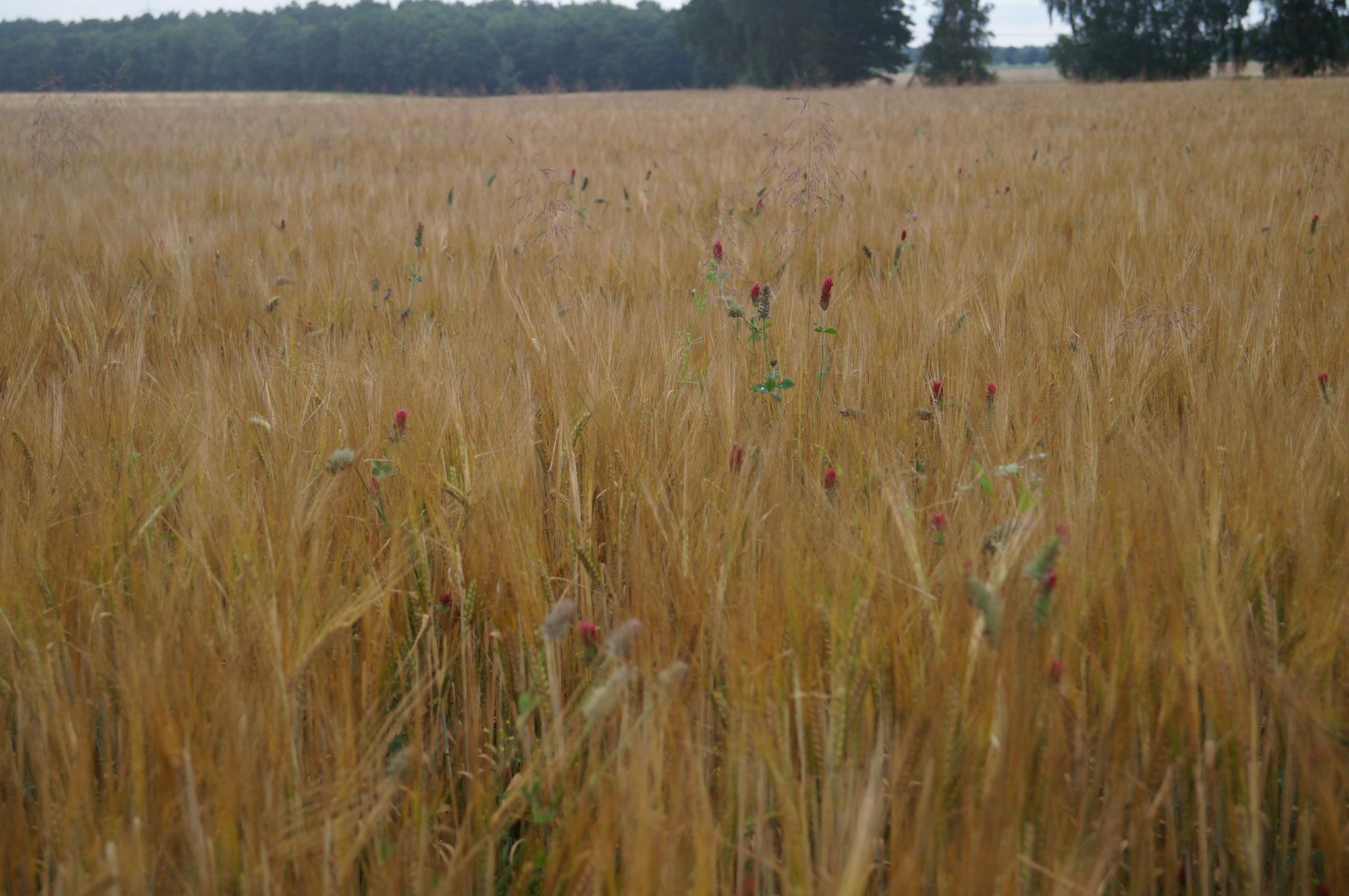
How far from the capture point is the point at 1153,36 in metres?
31.2

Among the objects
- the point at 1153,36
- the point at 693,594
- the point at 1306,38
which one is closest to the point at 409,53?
the point at 1153,36

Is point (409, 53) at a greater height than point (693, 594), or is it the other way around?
point (409, 53)

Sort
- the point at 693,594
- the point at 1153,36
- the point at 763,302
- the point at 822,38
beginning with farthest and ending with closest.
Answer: the point at 822,38
the point at 1153,36
the point at 763,302
the point at 693,594

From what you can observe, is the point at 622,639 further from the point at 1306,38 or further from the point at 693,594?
the point at 1306,38

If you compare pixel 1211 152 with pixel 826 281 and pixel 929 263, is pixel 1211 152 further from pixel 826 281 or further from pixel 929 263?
pixel 826 281

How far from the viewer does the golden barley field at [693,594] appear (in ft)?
2.07

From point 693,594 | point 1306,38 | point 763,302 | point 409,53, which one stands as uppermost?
point 409,53

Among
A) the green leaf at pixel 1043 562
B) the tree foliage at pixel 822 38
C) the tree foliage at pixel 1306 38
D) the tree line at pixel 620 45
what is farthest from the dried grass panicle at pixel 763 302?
the tree foliage at pixel 822 38

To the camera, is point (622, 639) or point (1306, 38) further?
point (1306, 38)

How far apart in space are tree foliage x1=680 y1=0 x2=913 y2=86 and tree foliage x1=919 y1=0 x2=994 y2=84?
124cm

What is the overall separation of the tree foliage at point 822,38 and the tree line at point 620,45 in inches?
2.8

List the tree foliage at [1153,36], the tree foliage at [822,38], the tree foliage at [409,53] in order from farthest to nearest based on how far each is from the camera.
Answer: the tree foliage at [409,53], the tree foliage at [822,38], the tree foliage at [1153,36]

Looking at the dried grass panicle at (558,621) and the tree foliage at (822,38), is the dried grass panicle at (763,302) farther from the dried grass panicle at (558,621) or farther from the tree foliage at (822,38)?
the tree foliage at (822,38)

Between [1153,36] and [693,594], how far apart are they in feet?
128
